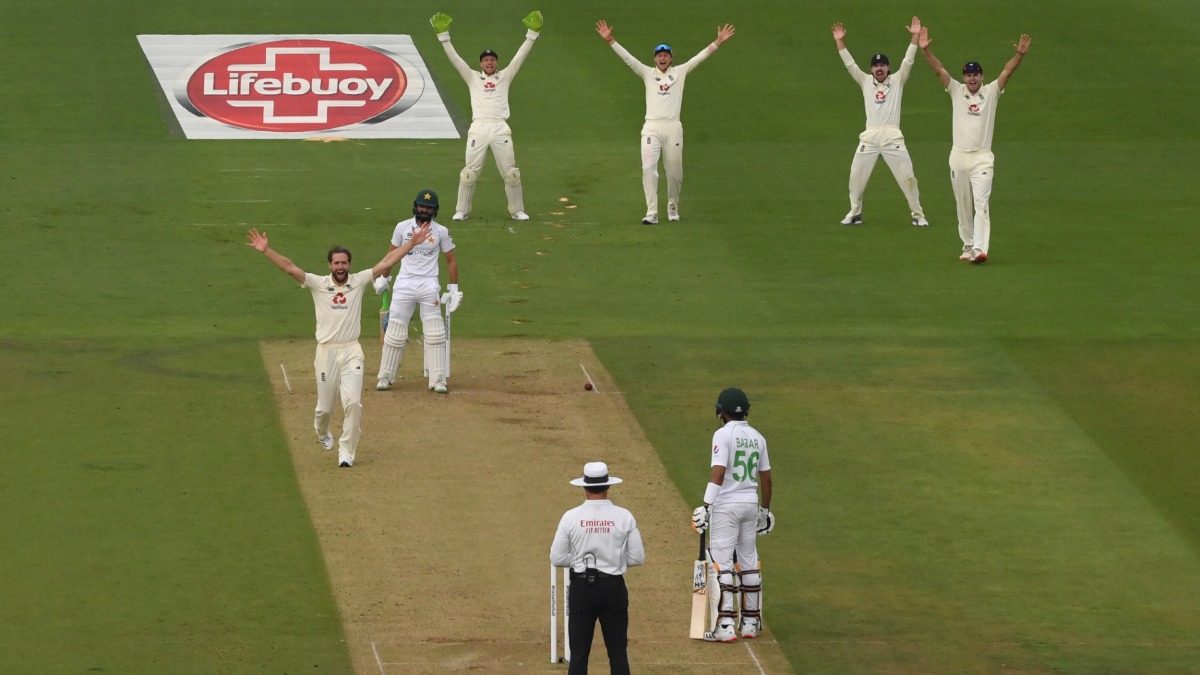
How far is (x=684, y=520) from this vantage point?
56.9ft

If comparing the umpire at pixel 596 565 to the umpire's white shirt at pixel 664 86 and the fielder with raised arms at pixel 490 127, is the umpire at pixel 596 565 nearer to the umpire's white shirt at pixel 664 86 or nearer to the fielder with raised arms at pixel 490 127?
the fielder with raised arms at pixel 490 127

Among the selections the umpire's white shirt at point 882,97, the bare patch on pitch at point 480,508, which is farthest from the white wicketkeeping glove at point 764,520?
the umpire's white shirt at point 882,97

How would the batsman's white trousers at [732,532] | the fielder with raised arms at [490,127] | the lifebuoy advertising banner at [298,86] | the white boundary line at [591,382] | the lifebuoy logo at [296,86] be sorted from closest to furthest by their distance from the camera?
the batsman's white trousers at [732,532], the white boundary line at [591,382], the fielder with raised arms at [490,127], the lifebuoy advertising banner at [298,86], the lifebuoy logo at [296,86]

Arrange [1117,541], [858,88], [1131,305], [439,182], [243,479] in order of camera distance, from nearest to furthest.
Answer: [1117,541] < [243,479] < [1131,305] < [439,182] < [858,88]

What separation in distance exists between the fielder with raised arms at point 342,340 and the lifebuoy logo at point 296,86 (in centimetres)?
1492

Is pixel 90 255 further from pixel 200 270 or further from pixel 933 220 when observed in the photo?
pixel 933 220

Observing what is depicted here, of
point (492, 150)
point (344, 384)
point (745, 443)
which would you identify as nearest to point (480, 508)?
point (344, 384)

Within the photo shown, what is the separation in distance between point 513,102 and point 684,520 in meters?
18.0

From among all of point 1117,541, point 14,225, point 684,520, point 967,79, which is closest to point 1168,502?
point 1117,541

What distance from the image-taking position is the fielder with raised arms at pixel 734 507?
14539 mm

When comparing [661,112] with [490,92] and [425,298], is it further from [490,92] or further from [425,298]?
[425,298]

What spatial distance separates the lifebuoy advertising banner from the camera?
3284 centimetres

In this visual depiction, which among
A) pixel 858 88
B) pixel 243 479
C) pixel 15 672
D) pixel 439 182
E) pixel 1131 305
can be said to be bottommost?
pixel 15 672

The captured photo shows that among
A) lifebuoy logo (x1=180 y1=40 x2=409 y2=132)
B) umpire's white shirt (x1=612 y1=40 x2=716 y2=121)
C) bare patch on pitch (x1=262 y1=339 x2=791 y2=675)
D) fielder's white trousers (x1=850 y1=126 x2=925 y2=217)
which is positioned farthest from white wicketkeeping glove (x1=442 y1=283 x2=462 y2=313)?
lifebuoy logo (x1=180 y1=40 x2=409 y2=132)
